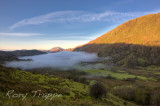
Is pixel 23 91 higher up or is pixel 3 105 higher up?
pixel 3 105

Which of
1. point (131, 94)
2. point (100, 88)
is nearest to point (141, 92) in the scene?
point (131, 94)

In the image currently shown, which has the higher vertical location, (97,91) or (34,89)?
(34,89)

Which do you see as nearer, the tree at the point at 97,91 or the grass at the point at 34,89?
the grass at the point at 34,89

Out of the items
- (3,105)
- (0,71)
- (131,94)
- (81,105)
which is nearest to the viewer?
(3,105)

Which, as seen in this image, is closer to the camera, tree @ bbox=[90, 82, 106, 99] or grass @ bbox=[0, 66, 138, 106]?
grass @ bbox=[0, 66, 138, 106]

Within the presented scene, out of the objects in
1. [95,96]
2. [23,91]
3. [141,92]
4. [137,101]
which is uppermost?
[23,91]

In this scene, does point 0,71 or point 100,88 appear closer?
point 0,71

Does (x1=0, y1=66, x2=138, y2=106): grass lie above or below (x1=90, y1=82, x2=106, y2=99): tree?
above

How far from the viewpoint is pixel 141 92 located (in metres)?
79.6

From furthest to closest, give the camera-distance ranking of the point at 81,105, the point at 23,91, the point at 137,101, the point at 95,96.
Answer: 1. the point at 137,101
2. the point at 95,96
3. the point at 23,91
4. the point at 81,105

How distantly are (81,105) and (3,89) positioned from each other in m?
14.5

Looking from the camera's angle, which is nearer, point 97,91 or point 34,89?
point 34,89

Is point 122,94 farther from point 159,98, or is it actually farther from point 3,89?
point 3,89

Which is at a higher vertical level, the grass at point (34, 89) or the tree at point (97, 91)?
the grass at point (34, 89)
